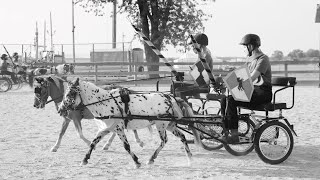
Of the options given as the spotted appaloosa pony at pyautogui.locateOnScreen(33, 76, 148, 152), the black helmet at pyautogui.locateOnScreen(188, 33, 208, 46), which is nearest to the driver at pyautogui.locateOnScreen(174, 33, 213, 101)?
the black helmet at pyautogui.locateOnScreen(188, 33, 208, 46)

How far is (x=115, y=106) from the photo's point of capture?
23.6 feet

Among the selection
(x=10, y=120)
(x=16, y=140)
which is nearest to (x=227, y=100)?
(x=16, y=140)

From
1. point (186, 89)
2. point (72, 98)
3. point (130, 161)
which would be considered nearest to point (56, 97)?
point (72, 98)

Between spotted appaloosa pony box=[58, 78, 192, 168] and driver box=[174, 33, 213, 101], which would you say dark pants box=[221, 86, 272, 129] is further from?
driver box=[174, 33, 213, 101]

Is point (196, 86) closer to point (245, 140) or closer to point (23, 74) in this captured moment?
point (245, 140)

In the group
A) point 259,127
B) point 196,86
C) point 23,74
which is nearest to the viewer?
point 259,127

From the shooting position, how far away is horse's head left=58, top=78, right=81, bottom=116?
7.01 metres

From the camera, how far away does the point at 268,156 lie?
7605 millimetres

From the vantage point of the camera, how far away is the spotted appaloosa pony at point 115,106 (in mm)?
7069

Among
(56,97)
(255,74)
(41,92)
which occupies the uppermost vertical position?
(255,74)

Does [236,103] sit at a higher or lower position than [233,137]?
higher

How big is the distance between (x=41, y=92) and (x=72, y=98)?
5.47ft

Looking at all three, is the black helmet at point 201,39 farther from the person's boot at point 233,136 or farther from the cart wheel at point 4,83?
the cart wheel at point 4,83

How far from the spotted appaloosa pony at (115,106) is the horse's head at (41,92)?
135 cm
